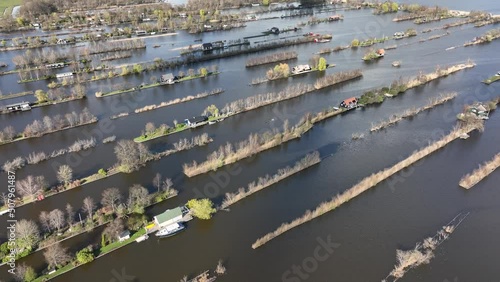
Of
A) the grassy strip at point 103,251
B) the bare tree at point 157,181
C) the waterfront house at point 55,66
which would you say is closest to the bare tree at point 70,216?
the grassy strip at point 103,251

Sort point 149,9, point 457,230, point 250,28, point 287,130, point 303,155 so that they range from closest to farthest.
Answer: point 457,230, point 303,155, point 287,130, point 250,28, point 149,9

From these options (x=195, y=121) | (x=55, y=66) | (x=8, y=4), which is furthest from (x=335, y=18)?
(x=8, y=4)

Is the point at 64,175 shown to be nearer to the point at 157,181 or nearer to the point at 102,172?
the point at 102,172

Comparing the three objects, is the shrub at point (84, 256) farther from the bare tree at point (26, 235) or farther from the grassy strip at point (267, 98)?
the grassy strip at point (267, 98)

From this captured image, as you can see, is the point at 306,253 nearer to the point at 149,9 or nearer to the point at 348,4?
the point at 149,9

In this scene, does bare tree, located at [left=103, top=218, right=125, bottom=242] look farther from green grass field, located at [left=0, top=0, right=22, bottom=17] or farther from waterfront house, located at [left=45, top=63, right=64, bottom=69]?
green grass field, located at [left=0, top=0, right=22, bottom=17]

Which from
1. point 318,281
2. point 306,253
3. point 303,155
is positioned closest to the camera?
point 318,281

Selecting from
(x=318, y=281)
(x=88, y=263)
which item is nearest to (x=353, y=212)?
(x=318, y=281)
